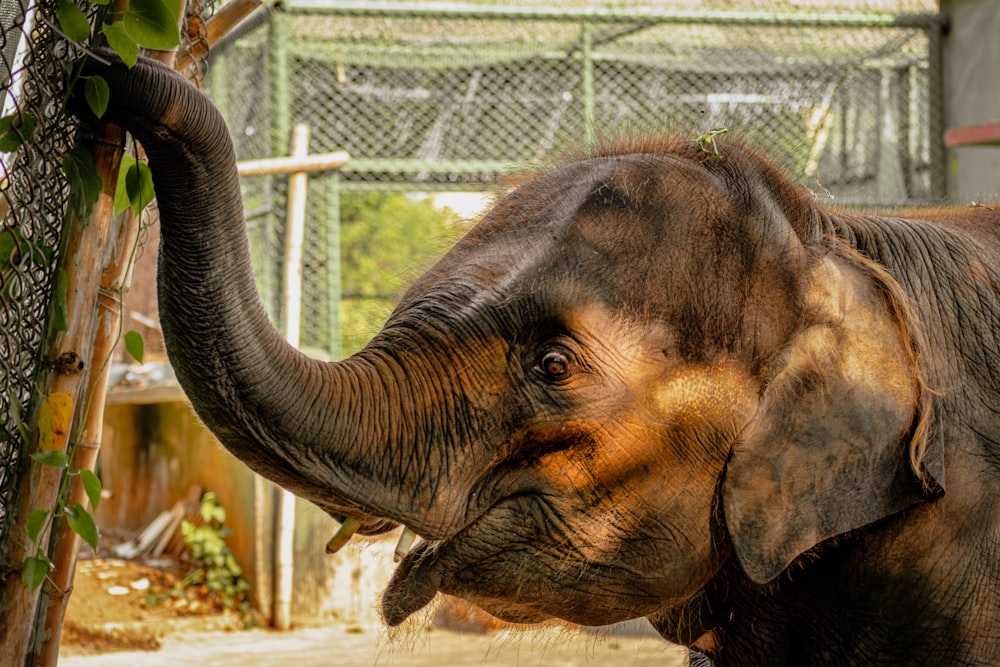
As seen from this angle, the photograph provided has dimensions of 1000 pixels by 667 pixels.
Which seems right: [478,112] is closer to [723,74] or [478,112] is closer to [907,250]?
[723,74]

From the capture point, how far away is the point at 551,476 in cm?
279

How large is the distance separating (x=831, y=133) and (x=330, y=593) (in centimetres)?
524

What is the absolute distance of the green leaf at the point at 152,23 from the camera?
226cm

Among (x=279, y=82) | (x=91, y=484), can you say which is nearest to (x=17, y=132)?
(x=91, y=484)

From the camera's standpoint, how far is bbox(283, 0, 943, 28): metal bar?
9234 mm

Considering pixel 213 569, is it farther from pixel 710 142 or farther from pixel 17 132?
pixel 17 132

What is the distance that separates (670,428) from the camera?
9.31 feet

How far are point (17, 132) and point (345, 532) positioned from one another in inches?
43.4

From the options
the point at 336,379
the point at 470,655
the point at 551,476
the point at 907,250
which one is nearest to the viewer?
the point at 336,379

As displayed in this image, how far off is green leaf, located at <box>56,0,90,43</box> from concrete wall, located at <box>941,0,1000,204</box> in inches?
320

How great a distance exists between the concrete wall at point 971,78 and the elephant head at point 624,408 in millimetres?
6997

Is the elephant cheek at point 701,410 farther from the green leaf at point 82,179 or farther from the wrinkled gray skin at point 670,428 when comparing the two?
the green leaf at point 82,179

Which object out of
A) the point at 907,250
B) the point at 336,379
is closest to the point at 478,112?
the point at 907,250

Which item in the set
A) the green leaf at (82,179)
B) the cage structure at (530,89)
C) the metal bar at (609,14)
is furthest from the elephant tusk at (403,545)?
the metal bar at (609,14)
